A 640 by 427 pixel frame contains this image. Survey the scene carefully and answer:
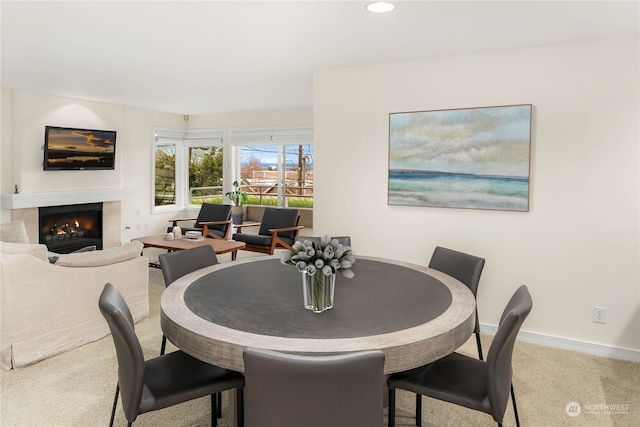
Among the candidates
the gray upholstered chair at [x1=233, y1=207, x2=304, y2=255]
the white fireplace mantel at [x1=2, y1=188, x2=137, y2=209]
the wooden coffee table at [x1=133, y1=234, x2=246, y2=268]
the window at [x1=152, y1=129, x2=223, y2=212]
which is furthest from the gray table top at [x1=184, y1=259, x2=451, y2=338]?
the window at [x1=152, y1=129, x2=223, y2=212]

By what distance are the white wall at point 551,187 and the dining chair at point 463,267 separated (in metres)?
0.90

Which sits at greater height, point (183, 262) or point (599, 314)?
point (183, 262)

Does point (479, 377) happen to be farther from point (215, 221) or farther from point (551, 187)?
point (215, 221)

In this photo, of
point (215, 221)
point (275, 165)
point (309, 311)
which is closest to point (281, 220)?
point (215, 221)

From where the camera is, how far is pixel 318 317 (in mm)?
1936

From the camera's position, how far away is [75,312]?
335cm

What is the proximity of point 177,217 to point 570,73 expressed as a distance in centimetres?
715

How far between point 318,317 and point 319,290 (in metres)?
0.12

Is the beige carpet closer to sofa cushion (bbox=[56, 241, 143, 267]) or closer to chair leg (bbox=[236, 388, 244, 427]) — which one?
chair leg (bbox=[236, 388, 244, 427])

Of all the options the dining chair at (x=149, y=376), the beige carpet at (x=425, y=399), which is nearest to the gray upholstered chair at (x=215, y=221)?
the beige carpet at (x=425, y=399)

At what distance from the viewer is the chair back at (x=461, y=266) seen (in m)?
2.73

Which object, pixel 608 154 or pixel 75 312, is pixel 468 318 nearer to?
pixel 608 154

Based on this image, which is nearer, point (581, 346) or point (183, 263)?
point (183, 263)

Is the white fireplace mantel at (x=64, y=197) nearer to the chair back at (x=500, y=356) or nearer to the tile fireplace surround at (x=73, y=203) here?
the tile fireplace surround at (x=73, y=203)
